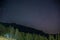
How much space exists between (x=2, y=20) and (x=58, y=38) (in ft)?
2.55

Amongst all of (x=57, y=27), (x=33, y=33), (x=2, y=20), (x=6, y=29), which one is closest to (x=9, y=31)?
(x=6, y=29)

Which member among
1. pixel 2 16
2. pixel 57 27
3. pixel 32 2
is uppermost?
pixel 32 2

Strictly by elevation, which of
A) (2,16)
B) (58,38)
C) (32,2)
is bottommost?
(58,38)

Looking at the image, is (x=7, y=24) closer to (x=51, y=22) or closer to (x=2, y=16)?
(x=2, y=16)

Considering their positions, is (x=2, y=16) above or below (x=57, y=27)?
above

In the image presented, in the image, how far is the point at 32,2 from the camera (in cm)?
218

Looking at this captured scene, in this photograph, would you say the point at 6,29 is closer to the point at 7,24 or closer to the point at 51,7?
the point at 7,24

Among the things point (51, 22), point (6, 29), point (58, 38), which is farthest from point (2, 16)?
point (58, 38)

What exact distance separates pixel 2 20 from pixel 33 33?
0.45m

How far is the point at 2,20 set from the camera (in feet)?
7.09

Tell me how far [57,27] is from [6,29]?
2.20 feet

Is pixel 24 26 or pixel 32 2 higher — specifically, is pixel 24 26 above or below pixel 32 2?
below

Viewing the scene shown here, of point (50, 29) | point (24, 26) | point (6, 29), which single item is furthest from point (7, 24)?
point (50, 29)

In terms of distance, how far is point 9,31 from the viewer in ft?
6.93
